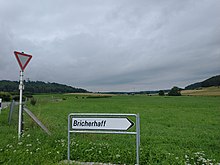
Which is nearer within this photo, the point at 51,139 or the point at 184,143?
the point at 51,139

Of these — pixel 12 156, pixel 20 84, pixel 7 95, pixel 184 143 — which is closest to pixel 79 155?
pixel 12 156

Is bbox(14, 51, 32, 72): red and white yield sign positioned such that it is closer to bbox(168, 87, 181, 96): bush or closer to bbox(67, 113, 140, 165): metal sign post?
bbox(67, 113, 140, 165): metal sign post

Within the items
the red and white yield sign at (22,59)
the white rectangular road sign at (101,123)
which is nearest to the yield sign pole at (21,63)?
the red and white yield sign at (22,59)

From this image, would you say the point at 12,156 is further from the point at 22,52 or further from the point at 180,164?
the point at 180,164

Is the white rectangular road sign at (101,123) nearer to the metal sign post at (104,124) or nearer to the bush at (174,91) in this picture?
the metal sign post at (104,124)

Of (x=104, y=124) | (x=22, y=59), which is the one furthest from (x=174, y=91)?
(x=104, y=124)

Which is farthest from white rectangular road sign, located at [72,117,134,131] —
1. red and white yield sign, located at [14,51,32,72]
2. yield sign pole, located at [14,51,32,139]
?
red and white yield sign, located at [14,51,32,72]

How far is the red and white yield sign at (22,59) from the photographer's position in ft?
19.6

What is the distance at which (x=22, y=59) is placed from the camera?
6098mm

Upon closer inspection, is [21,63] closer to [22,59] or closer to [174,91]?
[22,59]

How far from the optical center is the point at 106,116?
12.9 feet

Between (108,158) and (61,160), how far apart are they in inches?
44.1

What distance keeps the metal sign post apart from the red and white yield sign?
310 cm

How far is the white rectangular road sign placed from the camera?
3787mm
